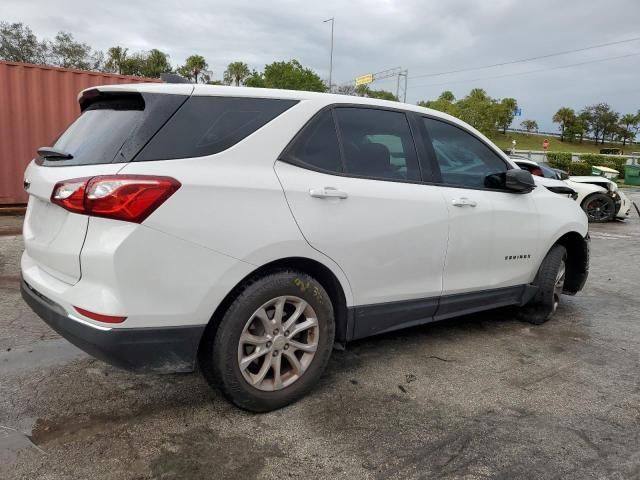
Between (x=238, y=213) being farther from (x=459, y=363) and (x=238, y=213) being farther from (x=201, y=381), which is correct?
(x=459, y=363)

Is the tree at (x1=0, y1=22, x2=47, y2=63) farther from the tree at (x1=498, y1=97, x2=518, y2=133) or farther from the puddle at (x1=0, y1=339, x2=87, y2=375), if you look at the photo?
the tree at (x1=498, y1=97, x2=518, y2=133)

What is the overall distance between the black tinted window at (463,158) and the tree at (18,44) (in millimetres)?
48239

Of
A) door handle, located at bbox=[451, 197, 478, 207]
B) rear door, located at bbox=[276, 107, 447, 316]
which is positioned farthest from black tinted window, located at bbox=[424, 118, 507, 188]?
rear door, located at bbox=[276, 107, 447, 316]

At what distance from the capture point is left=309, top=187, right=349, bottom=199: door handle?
283 cm

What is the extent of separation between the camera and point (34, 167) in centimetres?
294

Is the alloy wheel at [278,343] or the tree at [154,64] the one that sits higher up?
the tree at [154,64]

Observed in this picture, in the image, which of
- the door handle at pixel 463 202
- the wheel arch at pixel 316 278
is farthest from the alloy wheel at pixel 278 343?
the door handle at pixel 463 202

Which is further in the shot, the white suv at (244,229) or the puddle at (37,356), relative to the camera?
the puddle at (37,356)

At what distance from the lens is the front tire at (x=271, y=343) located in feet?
8.53

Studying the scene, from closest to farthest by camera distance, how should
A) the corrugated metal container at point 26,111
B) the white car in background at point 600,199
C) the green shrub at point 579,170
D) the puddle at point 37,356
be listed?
1. the puddle at point 37,356
2. the corrugated metal container at point 26,111
3. the white car in background at point 600,199
4. the green shrub at point 579,170

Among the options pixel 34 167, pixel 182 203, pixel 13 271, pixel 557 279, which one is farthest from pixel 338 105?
pixel 13 271

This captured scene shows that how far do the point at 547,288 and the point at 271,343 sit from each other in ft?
8.99

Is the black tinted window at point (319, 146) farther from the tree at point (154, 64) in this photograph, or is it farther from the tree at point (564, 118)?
the tree at point (564, 118)

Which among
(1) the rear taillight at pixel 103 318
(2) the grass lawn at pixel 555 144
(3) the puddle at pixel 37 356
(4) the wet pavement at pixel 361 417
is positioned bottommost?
(3) the puddle at pixel 37 356
